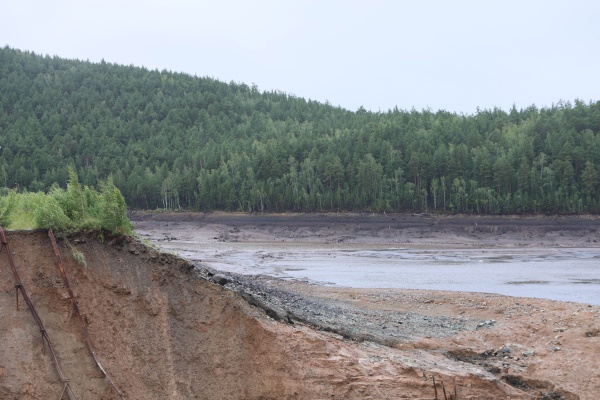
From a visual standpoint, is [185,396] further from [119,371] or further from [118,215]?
[118,215]

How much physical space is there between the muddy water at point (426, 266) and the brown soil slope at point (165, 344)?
20817 mm

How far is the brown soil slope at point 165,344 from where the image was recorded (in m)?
10.5

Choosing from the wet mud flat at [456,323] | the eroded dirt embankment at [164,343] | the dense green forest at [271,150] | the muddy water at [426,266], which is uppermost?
the dense green forest at [271,150]

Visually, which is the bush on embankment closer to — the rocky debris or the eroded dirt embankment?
the eroded dirt embankment

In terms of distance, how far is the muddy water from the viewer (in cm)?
3569

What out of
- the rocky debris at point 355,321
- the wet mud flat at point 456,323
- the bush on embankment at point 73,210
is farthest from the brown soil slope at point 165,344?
the wet mud flat at point 456,323

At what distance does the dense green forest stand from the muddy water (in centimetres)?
2389

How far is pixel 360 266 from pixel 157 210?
181 ft

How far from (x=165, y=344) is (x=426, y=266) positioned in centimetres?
3817

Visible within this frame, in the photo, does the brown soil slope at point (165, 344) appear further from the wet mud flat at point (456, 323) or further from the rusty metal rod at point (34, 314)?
the wet mud flat at point (456, 323)

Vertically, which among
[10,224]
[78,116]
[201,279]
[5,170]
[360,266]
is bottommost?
[360,266]

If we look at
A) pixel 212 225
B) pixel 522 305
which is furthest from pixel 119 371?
pixel 212 225

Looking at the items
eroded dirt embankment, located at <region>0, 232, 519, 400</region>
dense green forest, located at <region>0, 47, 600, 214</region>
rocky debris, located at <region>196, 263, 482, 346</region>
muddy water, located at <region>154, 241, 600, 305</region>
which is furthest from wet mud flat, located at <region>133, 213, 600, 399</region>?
dense green forest, located at <region>0, 47, 600, 214</region>

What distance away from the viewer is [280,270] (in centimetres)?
4478
